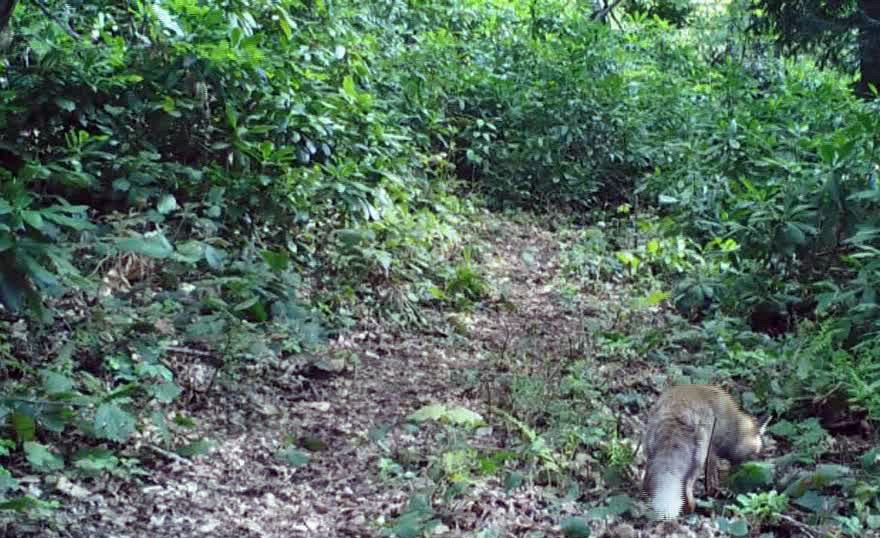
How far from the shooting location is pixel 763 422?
4531 mm

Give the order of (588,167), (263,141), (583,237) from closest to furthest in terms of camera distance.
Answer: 1. (263,141)
2. (583,237)
3. (588,167)

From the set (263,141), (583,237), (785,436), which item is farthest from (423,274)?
(785,436)

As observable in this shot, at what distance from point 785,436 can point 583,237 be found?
465 centimetres

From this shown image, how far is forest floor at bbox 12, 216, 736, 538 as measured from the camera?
3564mm

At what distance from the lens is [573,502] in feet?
12.4

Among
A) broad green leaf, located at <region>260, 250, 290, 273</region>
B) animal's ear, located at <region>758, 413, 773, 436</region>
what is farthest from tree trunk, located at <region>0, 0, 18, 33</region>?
animal's ear, located at <region>758, 413, 773, 436</region>

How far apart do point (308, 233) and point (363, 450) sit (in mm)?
2389

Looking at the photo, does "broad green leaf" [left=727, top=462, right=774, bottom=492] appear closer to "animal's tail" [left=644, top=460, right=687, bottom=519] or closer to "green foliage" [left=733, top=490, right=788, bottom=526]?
"green foliage" [left=733, top=490, right=788, bottom=526]

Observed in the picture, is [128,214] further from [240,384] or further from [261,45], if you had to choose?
[261,45]

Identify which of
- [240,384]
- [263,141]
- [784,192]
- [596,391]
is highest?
[784,192]

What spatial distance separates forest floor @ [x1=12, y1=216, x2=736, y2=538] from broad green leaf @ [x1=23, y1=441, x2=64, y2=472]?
85 mm

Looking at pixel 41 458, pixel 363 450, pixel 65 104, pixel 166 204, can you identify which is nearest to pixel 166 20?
pixel 65 104

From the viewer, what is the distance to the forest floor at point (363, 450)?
140 inches

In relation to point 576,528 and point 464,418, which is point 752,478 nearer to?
point 576,528
